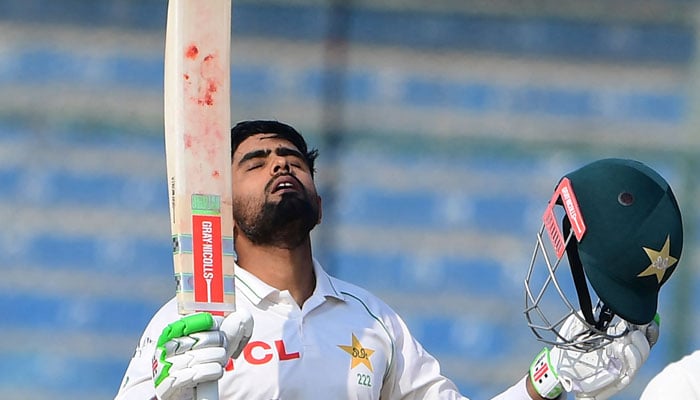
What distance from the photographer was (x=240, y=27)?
546 centimetres

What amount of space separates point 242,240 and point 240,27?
2.50 meters

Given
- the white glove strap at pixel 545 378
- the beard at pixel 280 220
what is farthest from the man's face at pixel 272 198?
the white glove strap at pixel 545 378

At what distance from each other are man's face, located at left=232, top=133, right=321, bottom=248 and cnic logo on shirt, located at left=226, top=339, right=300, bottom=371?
23cm

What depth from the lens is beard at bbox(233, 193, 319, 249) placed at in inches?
118

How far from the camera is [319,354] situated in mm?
2896

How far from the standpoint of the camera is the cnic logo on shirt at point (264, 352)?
2857 mm

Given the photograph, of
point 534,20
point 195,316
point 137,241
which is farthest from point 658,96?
point 195,316

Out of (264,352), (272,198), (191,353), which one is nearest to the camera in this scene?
(191,353)

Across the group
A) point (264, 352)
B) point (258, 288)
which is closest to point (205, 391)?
point (264, 352)

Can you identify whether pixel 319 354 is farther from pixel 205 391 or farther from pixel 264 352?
pixel 205 391

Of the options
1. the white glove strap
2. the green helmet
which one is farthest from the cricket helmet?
the white glove strap

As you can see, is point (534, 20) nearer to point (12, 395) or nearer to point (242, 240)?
point (12, 395)

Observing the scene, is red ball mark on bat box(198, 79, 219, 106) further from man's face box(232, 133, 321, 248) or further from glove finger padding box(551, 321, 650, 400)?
glove finger padding box(551, 321, 650, 400)

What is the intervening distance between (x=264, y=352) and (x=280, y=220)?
275 mm
